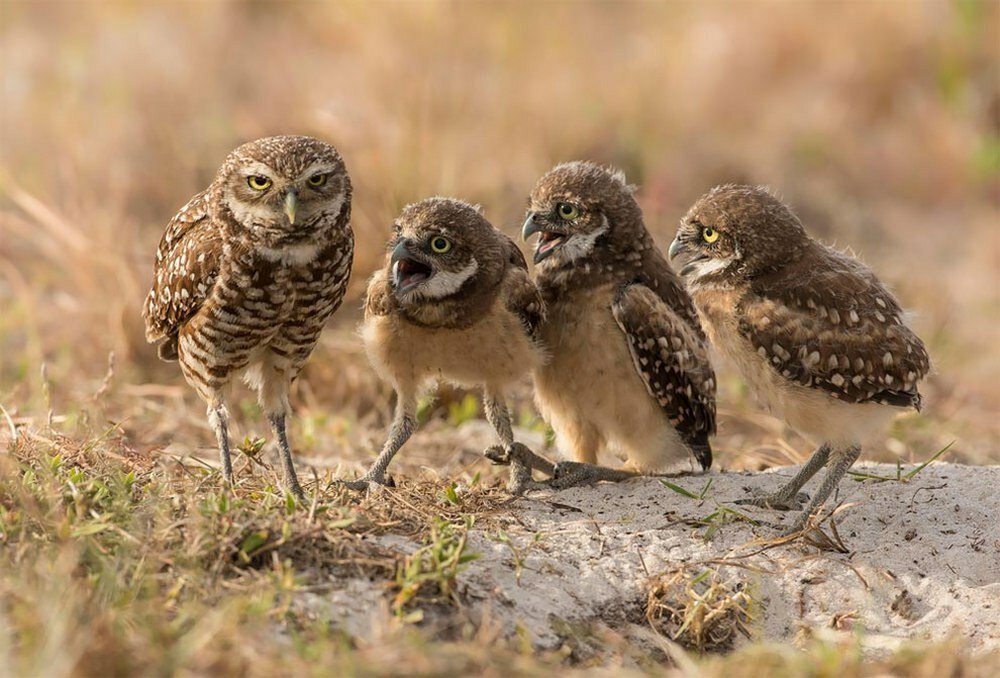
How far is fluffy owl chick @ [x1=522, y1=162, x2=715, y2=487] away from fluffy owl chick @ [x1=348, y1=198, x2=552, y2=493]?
8.7 inches

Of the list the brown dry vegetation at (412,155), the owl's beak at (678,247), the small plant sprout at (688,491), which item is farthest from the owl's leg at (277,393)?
the owl's beak at (678,247)

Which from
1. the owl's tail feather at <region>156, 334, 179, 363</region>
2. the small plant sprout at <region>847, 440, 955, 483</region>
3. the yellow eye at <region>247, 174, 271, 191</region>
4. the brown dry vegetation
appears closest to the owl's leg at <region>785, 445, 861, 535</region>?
the small plant sprout at <region>847, 440, 955, 483</region>

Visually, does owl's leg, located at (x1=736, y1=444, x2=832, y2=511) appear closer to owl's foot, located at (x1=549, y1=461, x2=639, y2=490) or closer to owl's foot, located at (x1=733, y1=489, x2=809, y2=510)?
owl's foot, located at (x1=733, y1=489, x2=809, y2=510)

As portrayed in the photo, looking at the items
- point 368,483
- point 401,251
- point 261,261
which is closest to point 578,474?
point 368,483

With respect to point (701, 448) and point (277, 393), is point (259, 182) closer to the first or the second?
point (277, 393)

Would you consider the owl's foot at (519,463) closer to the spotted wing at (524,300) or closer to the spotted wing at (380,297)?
the spotted wing at (524,300)

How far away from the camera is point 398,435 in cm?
490

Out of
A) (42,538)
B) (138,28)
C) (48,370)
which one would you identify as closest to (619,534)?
(42,538)

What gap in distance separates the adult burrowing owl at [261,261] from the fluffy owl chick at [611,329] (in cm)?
88

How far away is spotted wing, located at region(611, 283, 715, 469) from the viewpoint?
15.8ft

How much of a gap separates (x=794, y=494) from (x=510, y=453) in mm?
1094

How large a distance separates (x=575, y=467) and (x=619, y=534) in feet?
2.24

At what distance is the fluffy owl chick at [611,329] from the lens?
486 cm

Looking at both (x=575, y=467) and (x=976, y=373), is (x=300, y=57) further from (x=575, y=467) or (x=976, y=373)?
(x=575, y=467)
